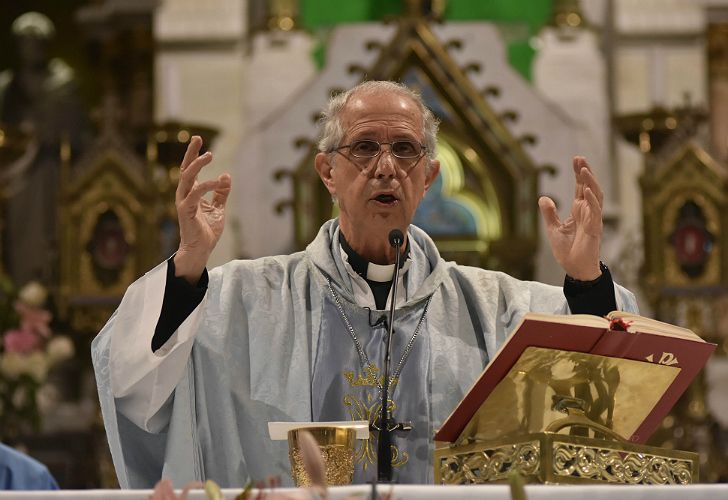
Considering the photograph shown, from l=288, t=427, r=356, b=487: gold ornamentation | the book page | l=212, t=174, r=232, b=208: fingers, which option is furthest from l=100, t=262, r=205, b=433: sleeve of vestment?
the book page

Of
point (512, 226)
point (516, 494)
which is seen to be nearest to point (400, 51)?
point (512, 226)

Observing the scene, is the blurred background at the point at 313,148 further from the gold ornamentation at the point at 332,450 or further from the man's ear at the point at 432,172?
the gold ornamentation at the point at 332,450

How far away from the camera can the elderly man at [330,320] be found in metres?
3.86

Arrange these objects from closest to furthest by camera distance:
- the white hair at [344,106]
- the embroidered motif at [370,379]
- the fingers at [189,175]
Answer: the fingers at [189,175] < the embroidered motif at [370,379] < the white hair at [344,106]

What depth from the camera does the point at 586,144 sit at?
8672 mm

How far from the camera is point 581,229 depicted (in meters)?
3.93

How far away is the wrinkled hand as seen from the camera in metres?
3.89

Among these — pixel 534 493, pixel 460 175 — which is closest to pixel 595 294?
pixel 534 493

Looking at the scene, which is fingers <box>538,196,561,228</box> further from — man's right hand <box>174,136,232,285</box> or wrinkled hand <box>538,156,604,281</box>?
man's right hand <box>174,136,232,285</box>

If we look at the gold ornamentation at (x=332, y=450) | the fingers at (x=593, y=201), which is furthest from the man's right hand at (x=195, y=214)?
the fingers at (x=593, y=201)

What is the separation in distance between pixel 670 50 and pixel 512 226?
2059 millimetres

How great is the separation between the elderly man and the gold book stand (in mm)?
743

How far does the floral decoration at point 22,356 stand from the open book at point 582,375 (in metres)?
4.44

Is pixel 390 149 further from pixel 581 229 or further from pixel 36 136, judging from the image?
pixel 36 136
